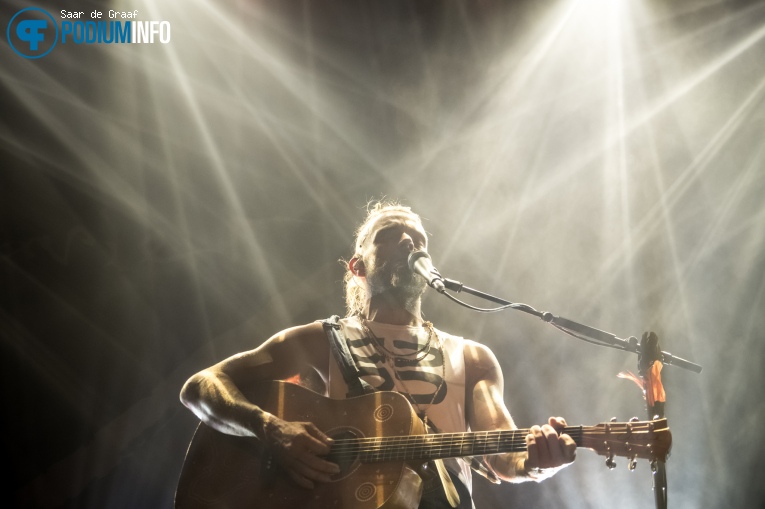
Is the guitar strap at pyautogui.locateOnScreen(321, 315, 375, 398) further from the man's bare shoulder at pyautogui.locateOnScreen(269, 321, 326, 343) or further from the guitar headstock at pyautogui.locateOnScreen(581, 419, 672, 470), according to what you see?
the guitar headstock at pyautogui.locateOnScreen(581, 419, 672, 470)

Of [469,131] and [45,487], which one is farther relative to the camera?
[469,131]

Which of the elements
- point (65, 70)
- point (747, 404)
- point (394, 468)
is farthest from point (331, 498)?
point (65, 70)

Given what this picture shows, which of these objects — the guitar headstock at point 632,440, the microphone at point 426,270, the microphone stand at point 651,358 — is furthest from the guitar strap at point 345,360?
the guitar headstock at point 632,440

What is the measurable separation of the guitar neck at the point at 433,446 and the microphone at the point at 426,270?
2.46ft

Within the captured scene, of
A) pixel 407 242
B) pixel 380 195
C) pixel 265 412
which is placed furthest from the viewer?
pixel 380 195

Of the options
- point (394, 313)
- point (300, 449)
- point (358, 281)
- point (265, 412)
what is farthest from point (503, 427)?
point (358, 281)

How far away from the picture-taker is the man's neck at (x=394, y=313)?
13.1 ft

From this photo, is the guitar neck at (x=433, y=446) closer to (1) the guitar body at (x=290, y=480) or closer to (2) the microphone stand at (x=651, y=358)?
(1) the guitar body at (x=290, y=480)

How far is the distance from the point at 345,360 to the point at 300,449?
696mm

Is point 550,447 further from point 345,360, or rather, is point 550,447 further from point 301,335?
point 301,335

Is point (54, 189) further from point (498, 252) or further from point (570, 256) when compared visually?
point (570, 256)

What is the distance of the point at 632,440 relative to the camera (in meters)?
2.49

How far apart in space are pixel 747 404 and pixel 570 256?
1.92m

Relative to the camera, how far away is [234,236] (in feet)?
19.6
